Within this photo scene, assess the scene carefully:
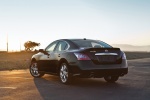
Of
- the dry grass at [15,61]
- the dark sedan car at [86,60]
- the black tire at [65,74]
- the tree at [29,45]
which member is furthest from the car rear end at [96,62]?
the tree at [29,45]

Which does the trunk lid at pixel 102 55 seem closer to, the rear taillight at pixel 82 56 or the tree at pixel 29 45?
the rear taillight at pixel 82 56

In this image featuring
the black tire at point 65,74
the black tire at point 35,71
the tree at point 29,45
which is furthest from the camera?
the tree at point 29,45

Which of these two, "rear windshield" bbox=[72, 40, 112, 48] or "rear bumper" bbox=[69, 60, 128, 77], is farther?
"rear windshield" bbox=[72, 40, 112, 48]

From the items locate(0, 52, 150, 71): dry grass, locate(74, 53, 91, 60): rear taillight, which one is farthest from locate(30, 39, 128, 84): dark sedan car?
locate(0, 52, 150, 71): dry grass

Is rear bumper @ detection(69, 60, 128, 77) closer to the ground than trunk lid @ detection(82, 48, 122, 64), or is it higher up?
closer to the ground

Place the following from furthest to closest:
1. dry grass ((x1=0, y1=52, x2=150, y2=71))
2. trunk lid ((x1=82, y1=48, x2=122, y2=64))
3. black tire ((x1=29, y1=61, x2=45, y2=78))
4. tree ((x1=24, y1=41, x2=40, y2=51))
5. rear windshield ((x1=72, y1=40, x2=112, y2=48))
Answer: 1. tree ((x1=24, y1=41, x2=40, y2=51))
2. dry grass ((x1=0, y1=52, x2=150, y2=71))
3. black tire ((x1=29, y1=61, x2=45, y2=78))
4. rear windshield ((x1=72, y1=40, x2=112, y2=48))
5. trunk lid ((x1=82, y1=48, x2=122, y2=64))

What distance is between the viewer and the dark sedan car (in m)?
9.88

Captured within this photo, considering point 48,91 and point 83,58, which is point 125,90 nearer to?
point 83,58

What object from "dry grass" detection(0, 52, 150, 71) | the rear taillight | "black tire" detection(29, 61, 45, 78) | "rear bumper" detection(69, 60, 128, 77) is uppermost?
the rear taillight

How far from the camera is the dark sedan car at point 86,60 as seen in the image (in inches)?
389

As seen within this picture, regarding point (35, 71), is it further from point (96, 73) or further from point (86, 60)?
point (96, 73)

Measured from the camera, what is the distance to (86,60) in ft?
32.4

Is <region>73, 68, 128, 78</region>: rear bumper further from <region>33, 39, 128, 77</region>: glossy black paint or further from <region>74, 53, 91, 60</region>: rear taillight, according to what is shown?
<region>74, 53, 91, 60</region>: rear taillight

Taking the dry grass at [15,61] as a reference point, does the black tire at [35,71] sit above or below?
above
